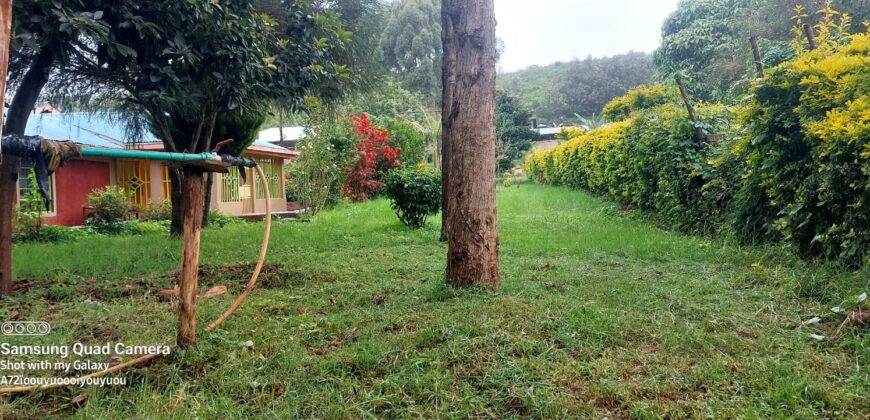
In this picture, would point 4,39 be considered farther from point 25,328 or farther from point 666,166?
point 666,166

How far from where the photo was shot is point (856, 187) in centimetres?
342

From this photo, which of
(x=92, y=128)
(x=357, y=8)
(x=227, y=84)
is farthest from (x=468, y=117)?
(x=92, y=128)

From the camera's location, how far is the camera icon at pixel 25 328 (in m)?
3.10

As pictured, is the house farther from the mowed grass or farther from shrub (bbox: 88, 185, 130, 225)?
the mowed grass

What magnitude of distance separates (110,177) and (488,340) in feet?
40.8

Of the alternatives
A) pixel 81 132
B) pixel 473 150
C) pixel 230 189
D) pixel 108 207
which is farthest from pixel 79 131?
pixel 473 150

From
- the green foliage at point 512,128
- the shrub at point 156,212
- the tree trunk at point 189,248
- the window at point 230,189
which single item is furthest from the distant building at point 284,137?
the tree trunk at point 189,248

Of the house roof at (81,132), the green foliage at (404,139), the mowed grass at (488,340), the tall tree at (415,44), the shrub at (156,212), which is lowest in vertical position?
the mowed grass at (488,340)

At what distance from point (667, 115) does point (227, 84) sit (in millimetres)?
6157

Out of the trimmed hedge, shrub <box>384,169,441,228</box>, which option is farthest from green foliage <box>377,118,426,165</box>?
the trimmed hedge

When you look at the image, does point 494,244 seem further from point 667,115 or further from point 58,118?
point 58,118

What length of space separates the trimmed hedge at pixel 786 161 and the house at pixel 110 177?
7242 millimetres

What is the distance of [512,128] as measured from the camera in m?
28.2

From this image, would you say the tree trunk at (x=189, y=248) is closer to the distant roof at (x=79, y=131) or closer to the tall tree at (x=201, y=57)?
the tall tree at (x=201, y=57)
